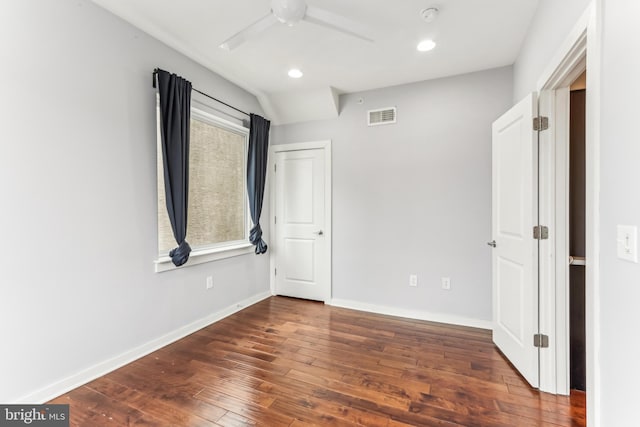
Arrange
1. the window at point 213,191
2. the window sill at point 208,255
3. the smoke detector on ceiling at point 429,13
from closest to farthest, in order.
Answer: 1. the smoke detector on ceiling at point 429,13
2. the window sill at point 208,255
3. the window at point 213,191

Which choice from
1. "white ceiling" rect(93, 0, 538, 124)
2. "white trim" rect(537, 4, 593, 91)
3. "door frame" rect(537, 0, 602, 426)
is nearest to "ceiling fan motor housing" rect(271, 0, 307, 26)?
"white ceiling" rect(93, 0, 538, 124)

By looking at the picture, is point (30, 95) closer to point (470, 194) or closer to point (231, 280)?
point (231, 280)

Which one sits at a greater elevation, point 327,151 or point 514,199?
point 327,151

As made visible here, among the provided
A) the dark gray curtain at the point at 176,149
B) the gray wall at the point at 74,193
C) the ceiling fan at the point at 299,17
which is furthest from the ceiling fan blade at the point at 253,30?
the gray wall at the point at 74,193

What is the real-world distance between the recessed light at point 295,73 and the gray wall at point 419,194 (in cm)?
73

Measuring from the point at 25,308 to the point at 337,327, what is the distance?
2.45 meters

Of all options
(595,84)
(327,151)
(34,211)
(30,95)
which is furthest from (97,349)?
(595,84)

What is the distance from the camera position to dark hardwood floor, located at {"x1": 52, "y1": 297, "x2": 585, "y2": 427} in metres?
Result: 1.72

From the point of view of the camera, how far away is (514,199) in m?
2.25

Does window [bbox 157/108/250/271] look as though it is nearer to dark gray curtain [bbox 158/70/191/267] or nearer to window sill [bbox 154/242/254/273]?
window sill [bbox 154/242/254/273]

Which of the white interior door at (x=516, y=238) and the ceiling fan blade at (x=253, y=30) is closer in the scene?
the ceiling fan blade at (x=253, y=30)

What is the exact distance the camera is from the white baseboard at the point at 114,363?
183 cm

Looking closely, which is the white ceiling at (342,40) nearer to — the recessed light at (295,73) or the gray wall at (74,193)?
the recessed light at (295,73)

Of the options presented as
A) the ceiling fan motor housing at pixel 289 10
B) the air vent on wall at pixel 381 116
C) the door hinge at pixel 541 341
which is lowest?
the door hinge at pixel 541 341
